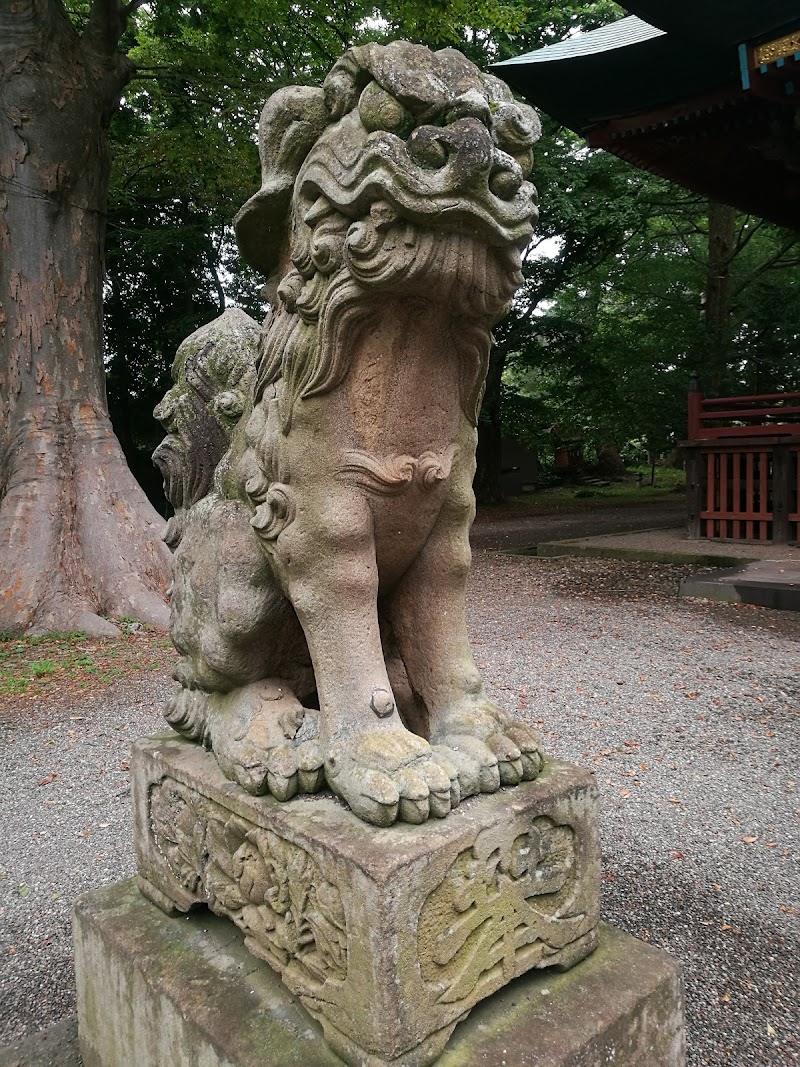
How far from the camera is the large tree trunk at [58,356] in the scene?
6020 millimetres

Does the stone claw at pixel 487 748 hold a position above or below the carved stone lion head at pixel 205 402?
below

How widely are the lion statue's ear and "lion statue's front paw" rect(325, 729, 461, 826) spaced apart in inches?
41.5

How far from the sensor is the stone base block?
52.1 inches

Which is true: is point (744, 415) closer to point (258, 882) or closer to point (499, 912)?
point (499, 912)

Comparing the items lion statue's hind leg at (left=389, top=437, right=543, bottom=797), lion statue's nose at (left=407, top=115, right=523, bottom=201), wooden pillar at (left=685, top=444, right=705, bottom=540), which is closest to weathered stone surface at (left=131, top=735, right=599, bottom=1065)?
lion statue's hind leg at (left=389, top=437, right=543, bottom=797)

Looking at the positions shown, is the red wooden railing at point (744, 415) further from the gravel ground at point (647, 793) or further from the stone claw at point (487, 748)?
the stone claw at point (487, 748)

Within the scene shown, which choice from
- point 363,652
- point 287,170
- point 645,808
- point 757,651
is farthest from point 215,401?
point 757,651

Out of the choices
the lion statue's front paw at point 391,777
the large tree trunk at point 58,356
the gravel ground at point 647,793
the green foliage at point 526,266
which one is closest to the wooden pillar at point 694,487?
the green foliage at point 526,266

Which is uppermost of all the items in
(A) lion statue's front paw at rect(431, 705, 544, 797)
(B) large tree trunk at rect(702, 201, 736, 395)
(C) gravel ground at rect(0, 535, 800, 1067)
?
(B) large tree trunk at rect(702, 201, 736, 395)

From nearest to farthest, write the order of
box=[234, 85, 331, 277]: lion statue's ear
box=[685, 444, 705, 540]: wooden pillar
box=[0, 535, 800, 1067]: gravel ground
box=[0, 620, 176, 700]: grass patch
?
Result: box=[234, 85, 331, 277]: lion statue's ear, box=[0, 535, 800, 1067]: gravel ground, box=[0, 620, 176, 700]: grass patch, box=[685, 444, 705, 540]: wooden pillar

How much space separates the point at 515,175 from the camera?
128cm

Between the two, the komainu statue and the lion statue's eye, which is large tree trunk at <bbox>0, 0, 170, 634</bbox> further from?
the lion statue's eye

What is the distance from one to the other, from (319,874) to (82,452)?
5843 millimetres

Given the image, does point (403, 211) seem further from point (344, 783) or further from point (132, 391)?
point (132, 391)
